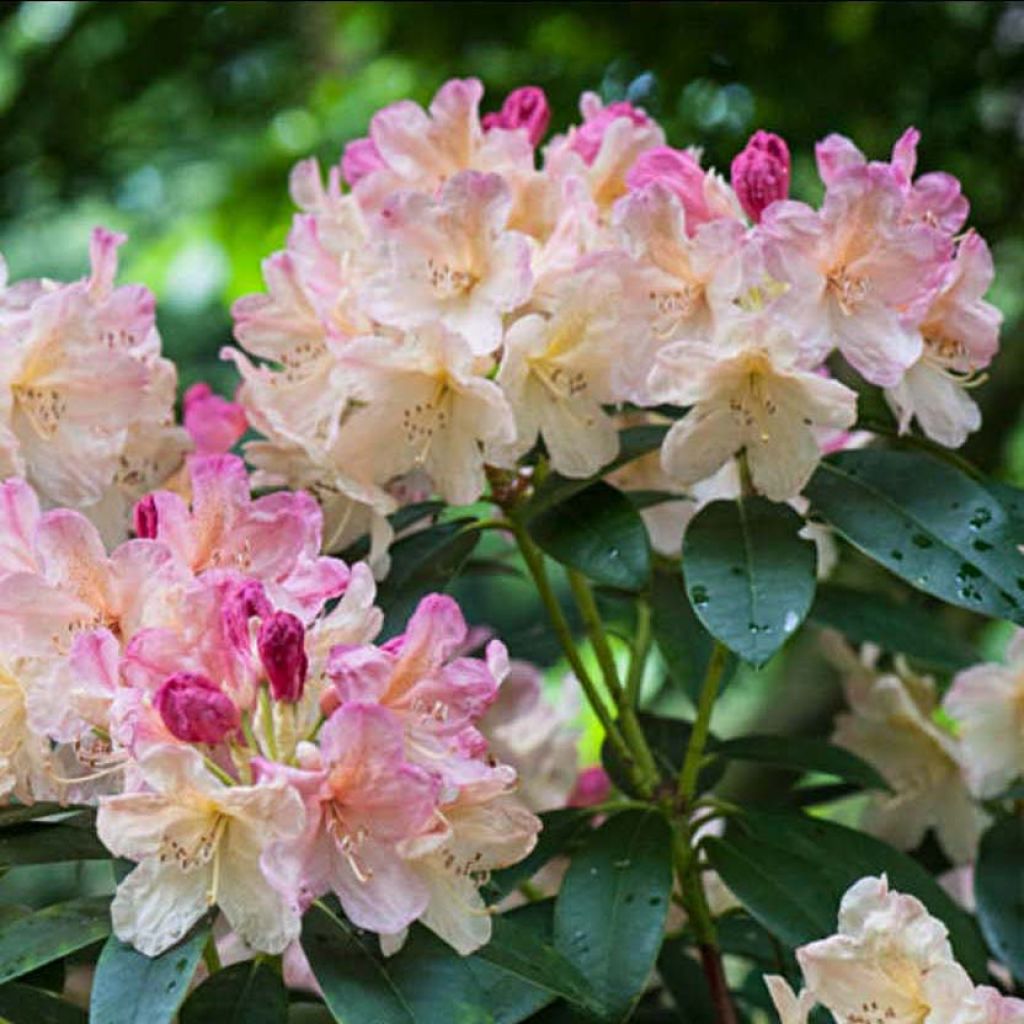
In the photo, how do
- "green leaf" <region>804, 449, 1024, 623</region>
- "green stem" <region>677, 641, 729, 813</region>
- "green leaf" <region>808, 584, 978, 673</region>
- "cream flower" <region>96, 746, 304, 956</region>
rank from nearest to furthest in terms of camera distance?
1. "cream flower" <region>96, 746, 304, 956</region>
2. "green leaf" <region>804, 449, 1024, 623</region>
3. "green stem" <region>677, 641, 729, 813</region>
4. "green leaf" <region>808, 584, 978, 673</region>

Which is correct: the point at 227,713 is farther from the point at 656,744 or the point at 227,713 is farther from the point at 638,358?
the point at 656,744

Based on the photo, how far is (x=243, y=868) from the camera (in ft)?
2.94

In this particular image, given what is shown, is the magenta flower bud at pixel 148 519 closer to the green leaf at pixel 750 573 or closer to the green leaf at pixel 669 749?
the green leaf at pixel 750 573

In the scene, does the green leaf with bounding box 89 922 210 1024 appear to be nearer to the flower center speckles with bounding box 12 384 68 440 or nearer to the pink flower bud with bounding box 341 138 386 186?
the flower center speckles with bounding box 12 384 68 440

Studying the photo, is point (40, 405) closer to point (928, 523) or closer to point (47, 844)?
point (47, 844)

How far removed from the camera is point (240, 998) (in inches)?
36.5

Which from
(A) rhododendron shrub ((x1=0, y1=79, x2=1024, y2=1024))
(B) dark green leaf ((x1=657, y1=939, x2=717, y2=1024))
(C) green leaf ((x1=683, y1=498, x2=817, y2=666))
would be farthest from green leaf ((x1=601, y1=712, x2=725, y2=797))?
(C) green leaf ((x1=683, y1=498, x2=817, y2=666))

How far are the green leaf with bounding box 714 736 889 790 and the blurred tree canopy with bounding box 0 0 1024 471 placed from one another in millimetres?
564

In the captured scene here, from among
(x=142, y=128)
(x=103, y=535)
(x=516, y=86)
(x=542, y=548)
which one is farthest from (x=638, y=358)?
(x=142, y=128)

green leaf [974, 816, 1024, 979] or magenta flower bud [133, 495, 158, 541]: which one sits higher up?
magenta flower bud [133, 495, 158, 541]

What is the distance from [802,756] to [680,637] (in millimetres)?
116

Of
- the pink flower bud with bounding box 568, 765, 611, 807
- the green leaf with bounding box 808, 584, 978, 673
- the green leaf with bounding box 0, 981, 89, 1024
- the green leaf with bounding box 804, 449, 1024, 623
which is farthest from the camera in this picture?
the pink flower bud with bounding box 568, 765, 611, 807

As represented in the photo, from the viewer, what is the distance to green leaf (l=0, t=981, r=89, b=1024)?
0.97 m

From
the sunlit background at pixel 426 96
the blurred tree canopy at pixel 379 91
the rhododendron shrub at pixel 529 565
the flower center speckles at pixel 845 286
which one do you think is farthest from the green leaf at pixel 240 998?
the blurred tree canopy at pixel 379 91
